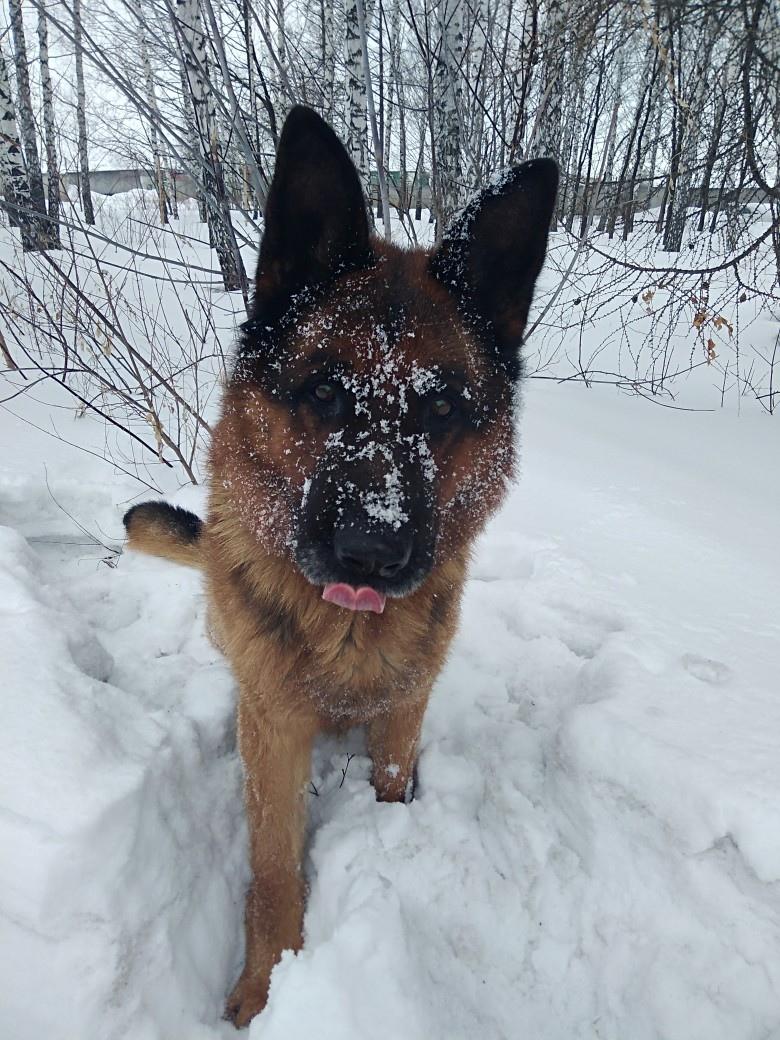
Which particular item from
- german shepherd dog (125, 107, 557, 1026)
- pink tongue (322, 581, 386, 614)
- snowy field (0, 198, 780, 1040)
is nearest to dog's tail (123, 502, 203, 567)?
snowy field (0, 198, 780, 1040)

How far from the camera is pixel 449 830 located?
2.00 metres

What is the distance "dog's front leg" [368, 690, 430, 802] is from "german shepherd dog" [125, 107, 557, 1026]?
5 cm

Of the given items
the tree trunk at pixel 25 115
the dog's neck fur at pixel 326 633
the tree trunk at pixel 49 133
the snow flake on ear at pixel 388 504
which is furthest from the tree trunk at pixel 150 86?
the tree trunk at pixel 25 115

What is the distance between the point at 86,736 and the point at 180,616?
1117mm

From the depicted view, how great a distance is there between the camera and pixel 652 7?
233cm

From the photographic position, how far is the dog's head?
4.92 feet

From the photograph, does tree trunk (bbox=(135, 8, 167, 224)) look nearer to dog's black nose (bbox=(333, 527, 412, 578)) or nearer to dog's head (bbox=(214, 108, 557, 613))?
dog's head (bbox=(214, 108, 557, 613))

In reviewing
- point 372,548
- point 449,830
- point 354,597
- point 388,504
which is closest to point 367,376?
point 388,504

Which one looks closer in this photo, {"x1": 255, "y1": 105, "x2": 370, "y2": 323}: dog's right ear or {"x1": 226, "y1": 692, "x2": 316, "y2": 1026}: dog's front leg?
{"x1": 255, "y1": 105, "x2": 370, "y2": 323}: dog's right ear

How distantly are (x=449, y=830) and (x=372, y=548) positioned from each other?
49.2 inches

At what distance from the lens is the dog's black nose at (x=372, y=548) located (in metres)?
1.35

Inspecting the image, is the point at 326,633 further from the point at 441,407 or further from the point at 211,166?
the point at 211,166

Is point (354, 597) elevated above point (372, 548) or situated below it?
below

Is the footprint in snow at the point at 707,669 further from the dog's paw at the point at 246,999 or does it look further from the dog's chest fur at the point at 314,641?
the dog's paw at the point at 246,999
